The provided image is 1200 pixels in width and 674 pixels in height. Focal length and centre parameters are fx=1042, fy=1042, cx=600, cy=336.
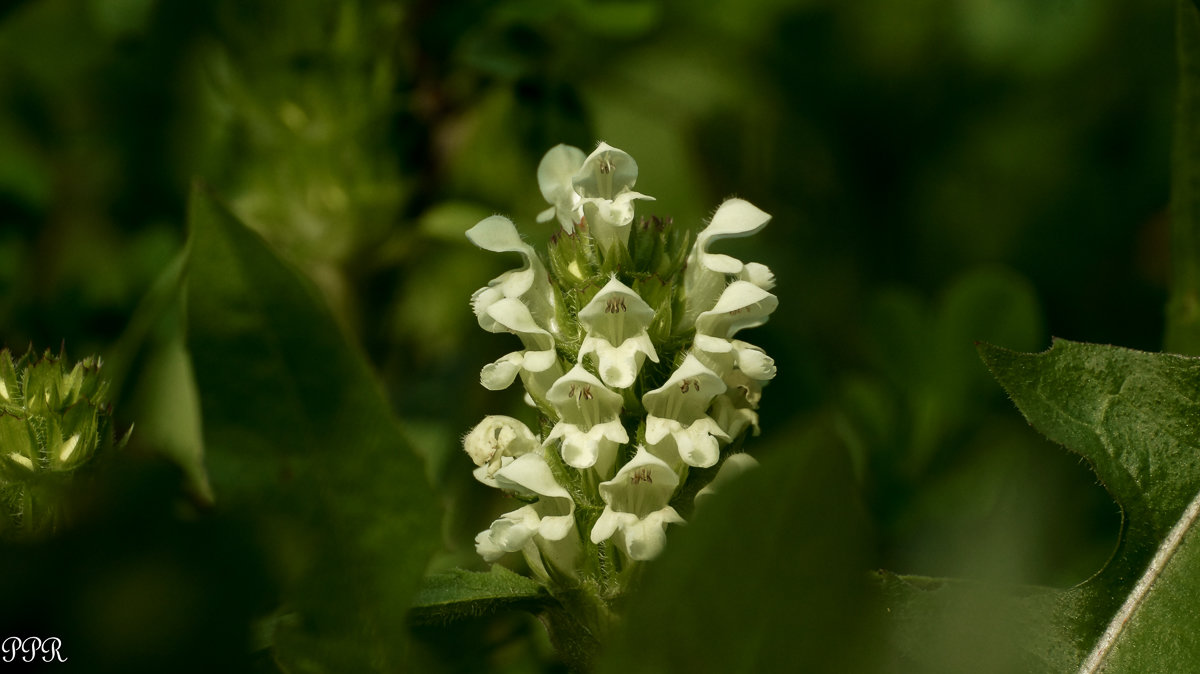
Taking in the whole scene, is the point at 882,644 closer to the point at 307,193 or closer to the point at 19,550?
the point at 19,550

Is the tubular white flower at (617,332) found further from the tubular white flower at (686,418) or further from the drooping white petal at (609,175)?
the drooping white petal at (609,175)

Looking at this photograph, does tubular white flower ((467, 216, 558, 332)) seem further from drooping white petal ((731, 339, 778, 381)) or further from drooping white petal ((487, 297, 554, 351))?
drooping white petal ((731, 339, 778, 381))

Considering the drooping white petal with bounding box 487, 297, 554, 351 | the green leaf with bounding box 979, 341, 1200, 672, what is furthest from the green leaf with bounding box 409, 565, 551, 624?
the green leaf with bounding box 979, 341, 1200, 672

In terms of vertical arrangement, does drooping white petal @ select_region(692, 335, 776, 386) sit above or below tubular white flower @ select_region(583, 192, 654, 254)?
below

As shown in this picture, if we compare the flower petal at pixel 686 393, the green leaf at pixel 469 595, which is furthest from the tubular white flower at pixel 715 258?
the green leaf at pixel 469 595

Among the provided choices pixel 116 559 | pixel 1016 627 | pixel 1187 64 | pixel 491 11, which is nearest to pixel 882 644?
pixel 1016 627

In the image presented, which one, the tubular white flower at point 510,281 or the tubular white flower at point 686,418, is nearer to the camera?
the tubular white flower at point 686,418

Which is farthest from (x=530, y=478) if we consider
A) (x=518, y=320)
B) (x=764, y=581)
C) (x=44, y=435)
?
(x=44, y=435)
